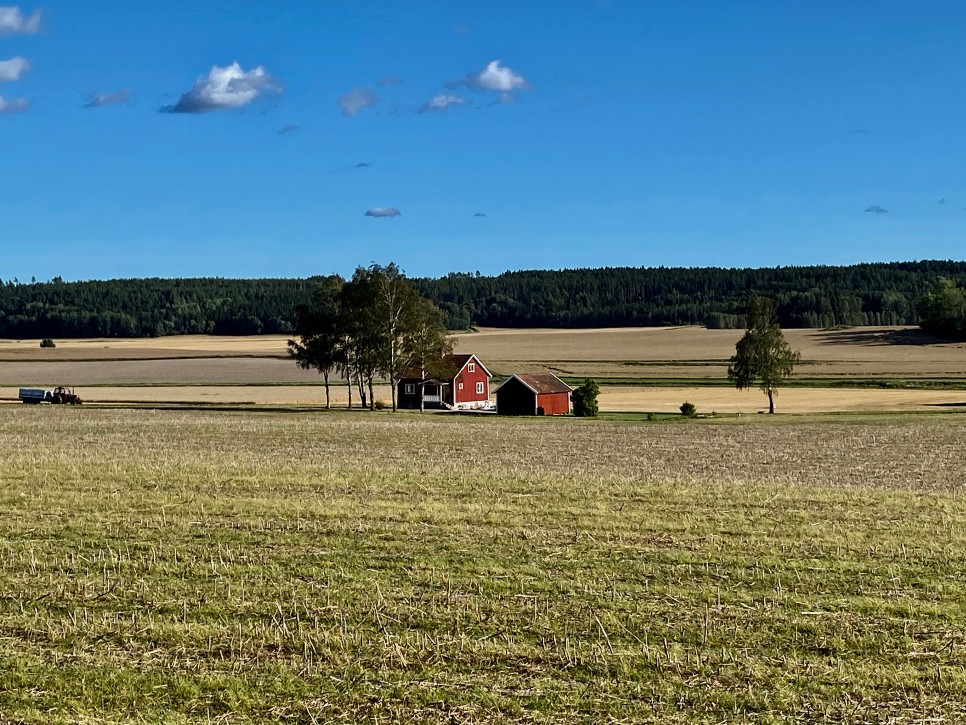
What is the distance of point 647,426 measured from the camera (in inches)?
2173

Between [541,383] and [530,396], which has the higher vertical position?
[541,383]

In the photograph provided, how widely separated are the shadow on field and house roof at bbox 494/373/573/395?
81.4 m

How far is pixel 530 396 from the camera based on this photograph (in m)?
75.1

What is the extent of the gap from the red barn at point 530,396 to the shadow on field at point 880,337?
82.3 m

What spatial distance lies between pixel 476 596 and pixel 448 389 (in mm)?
69820

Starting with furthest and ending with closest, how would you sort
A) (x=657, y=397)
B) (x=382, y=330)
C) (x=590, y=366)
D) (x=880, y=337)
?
(x=880, y=337) → (x=590, y=366) → (x=657, y=397) → (x=382, y=330)

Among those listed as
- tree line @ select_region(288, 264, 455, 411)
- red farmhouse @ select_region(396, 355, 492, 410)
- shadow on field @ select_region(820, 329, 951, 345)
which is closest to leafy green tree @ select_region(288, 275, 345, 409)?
tree line @ select_region(288, 264, 455, 411)

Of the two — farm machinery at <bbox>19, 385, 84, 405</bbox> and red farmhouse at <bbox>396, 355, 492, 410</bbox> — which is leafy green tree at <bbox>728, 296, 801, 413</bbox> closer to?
red farmhouse at <bbox>396, 355, 492, 410</bbox>

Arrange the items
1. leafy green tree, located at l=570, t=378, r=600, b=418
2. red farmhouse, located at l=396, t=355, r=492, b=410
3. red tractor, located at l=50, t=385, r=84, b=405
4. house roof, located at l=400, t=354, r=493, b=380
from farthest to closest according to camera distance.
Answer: red farmhouse, located at l=396, t=355, r=492, b=410 → red tractor, located at l=50, t=385, r=84, b=405 → house roof, located at l=400, t=354, r=493, b=380 → leafy green tree, located at l=570, t=378, r=600, b=418

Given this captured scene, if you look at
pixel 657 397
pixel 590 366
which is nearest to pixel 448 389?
pixel 657 397

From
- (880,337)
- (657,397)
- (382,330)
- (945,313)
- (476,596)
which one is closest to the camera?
(476,596)

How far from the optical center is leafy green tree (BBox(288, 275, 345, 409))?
75188mm

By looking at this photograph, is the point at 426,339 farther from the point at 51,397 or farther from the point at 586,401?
the point at 51,397

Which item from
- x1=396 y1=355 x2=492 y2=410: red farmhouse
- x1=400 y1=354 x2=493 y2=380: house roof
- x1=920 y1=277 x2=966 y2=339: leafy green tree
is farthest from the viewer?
x1=920 y1=277 x2=966 y2=339: leafy green tree
